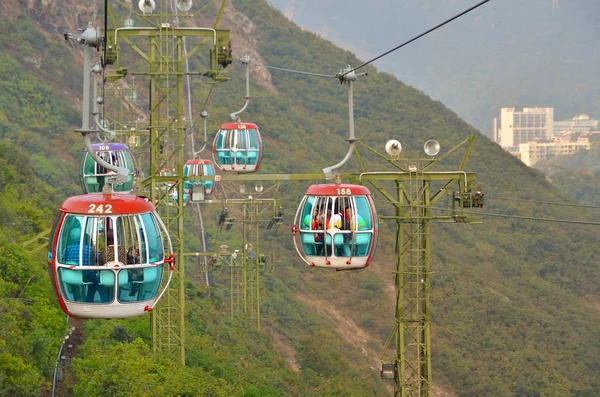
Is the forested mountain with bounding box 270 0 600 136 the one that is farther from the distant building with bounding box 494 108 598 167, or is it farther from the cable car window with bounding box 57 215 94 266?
the cable car window with bounding box 57 215 94 266

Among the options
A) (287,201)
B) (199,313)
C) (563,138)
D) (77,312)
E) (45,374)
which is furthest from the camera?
(563,138)

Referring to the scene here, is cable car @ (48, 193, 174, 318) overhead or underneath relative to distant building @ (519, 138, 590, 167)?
underneath

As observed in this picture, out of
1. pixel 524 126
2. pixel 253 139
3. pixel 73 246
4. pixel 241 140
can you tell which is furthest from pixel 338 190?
pixel 524 126

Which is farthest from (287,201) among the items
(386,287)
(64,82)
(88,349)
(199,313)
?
(88,349)

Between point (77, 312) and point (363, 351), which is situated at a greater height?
point (77, 312)

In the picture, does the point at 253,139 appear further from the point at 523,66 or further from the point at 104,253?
the point at 523,66

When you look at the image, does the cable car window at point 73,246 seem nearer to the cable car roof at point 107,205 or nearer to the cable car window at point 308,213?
the cable car roof at point 107,205

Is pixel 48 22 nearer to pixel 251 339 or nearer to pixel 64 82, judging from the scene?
pixel 64 82

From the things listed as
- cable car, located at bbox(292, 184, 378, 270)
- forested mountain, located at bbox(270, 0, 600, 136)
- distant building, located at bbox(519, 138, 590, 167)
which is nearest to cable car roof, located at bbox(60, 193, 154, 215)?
cable car, located at bbox(292, 184, 378, 270)
